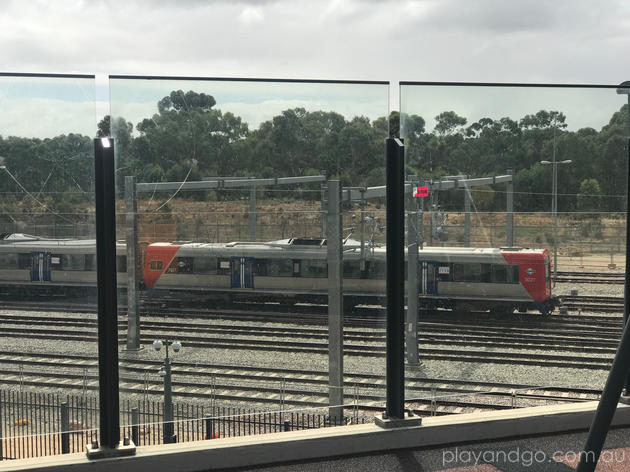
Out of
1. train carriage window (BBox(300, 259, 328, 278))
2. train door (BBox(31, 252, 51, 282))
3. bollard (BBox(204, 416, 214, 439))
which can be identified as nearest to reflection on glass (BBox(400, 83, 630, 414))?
train carriage window (BBox(300, 259, 328, 278))

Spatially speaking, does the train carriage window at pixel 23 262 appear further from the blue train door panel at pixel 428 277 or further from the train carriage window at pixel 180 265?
the blue train door panel at pixel 428 277

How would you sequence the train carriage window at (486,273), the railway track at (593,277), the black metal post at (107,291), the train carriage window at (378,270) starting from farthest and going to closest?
1. the railway track at (593,277)
2. the train carriage window at (486,273)
3. the train carriage window at (378,270)
4. the black metal post at (107,291)

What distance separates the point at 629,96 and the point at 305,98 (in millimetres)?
2025

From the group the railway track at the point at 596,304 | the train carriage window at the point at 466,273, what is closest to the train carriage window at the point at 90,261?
the train carriage window at the point at 466,273

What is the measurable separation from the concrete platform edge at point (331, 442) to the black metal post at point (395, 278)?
187mm

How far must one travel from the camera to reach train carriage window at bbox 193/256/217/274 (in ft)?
12.3

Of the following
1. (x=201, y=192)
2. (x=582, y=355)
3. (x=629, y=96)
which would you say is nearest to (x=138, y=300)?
(x=201, y=192)

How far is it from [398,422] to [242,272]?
1.20 metres

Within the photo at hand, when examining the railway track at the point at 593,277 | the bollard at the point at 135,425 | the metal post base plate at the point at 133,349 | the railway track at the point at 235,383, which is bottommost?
the bollard at the point at 135,425

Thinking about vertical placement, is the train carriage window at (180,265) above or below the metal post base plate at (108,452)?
above

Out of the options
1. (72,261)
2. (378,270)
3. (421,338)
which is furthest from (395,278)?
(72,261)

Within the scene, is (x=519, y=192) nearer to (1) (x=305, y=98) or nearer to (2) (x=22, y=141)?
(1) (x=305, y=98)

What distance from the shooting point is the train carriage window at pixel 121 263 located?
3497 millimetres

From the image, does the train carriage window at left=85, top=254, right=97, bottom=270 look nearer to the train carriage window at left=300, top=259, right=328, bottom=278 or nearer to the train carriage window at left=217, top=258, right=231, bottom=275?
the train carriage window at left=217, top=258, right=231, bottom=275
